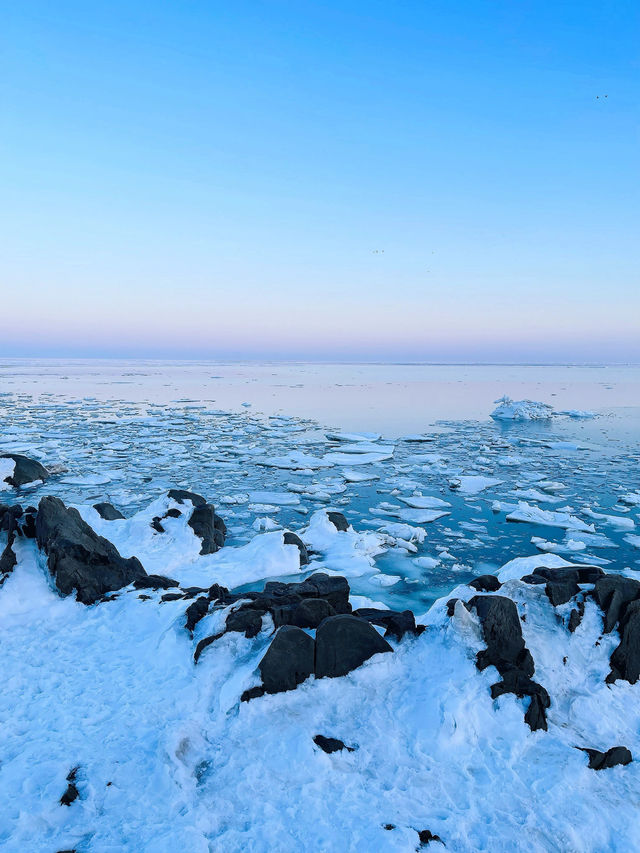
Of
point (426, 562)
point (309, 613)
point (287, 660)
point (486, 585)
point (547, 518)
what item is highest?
point (486, 585)

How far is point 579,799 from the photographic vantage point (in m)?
4.08

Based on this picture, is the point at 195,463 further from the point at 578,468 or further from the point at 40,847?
the point at 40,847

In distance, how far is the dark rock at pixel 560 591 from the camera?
579 cm

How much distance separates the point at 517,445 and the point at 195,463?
41.7 feet

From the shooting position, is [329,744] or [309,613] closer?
[329,744]

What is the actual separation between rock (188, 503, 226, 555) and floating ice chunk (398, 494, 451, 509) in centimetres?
510

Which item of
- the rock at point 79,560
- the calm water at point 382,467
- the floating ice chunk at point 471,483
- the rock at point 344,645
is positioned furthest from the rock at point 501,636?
the floating ice chunk at point 471,483

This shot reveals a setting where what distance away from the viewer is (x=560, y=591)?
5801 mm

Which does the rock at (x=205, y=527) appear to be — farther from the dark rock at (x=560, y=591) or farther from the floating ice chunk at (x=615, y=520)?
the floating ice chunk at (x=615, y=520)

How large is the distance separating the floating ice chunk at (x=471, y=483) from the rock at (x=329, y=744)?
33.7 ft

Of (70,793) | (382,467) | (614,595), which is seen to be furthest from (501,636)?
(382,467)

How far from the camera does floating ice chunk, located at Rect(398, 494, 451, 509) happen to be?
1286cm

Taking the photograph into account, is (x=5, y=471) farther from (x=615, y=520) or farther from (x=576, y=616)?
(x=615, y=520)

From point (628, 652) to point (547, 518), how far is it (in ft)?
21.8
